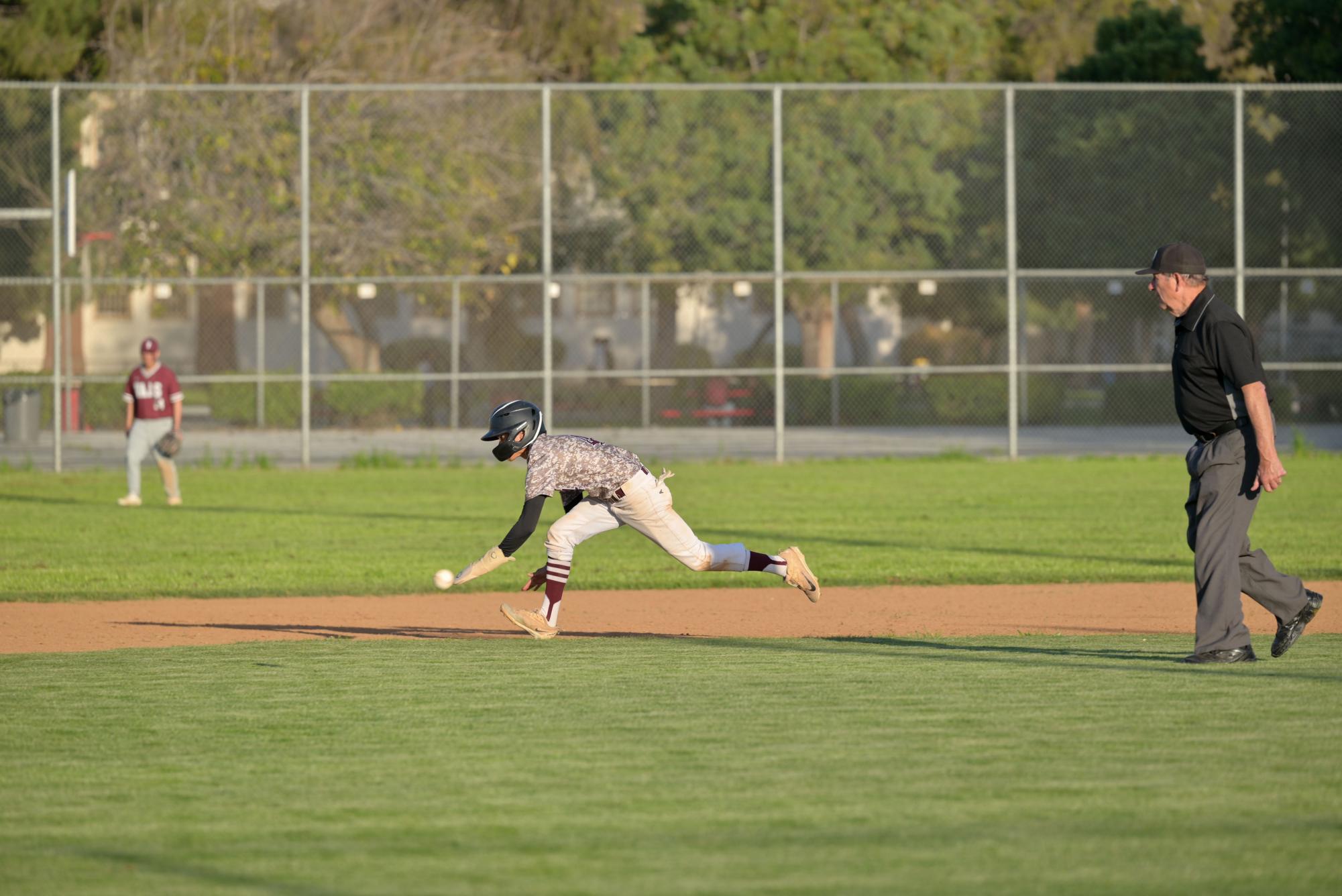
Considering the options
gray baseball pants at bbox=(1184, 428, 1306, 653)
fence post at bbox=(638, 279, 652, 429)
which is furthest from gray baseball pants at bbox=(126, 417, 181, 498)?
gray baseball pants at bbox=(1184, 428, 1306, 653)

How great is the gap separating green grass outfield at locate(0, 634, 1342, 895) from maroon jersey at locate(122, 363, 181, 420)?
9932 millimetres

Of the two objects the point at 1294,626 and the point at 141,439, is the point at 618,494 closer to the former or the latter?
the point at 1294,626

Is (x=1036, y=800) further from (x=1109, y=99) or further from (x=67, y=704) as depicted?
(x=1109, y=99)

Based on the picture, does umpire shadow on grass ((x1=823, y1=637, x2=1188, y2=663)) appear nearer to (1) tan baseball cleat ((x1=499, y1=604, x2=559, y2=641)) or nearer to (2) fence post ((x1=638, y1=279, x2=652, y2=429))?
(1) tan baseball cleat ((x1=499, y1=604, x2=559, y2=641))

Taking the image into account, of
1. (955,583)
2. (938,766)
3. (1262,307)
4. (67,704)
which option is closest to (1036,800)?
(938,766)

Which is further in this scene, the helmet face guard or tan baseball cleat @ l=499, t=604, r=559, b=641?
tan baseball cleat @ l=499, t=604, r=559, b=641

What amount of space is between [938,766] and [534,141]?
26.2 meters

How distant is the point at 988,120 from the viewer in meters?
30.0

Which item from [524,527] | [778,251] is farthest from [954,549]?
[778,251]

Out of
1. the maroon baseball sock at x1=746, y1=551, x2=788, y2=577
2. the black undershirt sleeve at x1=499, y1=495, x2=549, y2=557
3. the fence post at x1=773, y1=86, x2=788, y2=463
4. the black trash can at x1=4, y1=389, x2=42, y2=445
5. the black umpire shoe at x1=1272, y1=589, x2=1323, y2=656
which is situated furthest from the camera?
the black trash can at x1=4, y1=389, x2=42, y2=445

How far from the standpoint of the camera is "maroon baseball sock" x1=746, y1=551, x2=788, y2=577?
9.80 m

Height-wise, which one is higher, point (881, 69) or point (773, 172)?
point (881, 69)

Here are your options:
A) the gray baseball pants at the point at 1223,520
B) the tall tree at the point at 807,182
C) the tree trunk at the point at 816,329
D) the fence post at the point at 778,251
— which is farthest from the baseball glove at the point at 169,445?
the tree trunk at the point at 816,329

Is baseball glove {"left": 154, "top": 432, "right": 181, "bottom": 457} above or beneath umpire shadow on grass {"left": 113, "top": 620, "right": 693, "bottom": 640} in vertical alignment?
above
